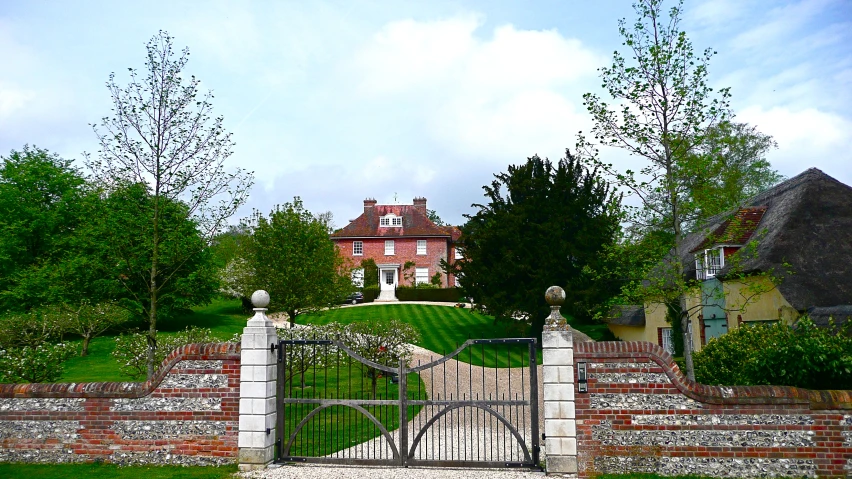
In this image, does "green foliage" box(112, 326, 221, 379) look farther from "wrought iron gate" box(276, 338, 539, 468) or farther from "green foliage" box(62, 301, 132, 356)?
"green foliage" box(62, 301, 132, 356)

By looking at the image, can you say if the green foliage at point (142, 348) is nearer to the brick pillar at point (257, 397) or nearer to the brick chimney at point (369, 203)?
the brick pillar at point (257, 397)

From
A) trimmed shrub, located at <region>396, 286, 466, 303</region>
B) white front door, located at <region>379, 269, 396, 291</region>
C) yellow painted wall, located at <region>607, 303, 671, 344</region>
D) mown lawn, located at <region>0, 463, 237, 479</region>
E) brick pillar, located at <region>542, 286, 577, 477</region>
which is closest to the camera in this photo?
brick pillar, located at <region>542, 286, 577, 477</region>

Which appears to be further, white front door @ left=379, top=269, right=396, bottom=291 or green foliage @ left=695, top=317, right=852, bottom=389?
white front door @ left=379, top=269, right=396, bottom=291

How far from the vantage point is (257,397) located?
342 inches

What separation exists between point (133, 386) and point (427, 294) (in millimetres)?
36923

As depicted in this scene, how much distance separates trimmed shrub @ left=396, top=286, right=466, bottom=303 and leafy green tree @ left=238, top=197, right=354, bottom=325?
73.3ft

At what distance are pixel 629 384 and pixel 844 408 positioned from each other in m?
2.71

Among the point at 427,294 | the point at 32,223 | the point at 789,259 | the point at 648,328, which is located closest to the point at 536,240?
the point at 648,328

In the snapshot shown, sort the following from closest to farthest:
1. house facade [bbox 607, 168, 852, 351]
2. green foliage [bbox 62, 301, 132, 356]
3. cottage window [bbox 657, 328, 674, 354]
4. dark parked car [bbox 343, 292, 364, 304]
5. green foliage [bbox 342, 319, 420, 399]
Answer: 1. green foliage [bbox 342, 319, 420, 399]
2. house facade [bbox 607, 168, 852, 351]
3. green foliage [bbox 62, 301, 132, 356]
4. cottage window [bbox 657, 328, 674, 354]
5. dark parked car [bbox 343, 292, 364, 304]

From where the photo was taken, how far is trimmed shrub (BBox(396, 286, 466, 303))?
45.2 m

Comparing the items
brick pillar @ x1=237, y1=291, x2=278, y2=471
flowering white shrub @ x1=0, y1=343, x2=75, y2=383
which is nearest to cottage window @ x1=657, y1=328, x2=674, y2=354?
brick pillar @ x1=237, y1=291, x2=278, y2=471

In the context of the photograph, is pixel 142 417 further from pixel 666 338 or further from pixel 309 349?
pixel 666 338

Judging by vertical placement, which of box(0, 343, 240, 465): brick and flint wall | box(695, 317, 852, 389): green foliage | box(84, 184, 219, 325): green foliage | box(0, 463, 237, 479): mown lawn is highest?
box(84, 184, 219, 325): green foliage

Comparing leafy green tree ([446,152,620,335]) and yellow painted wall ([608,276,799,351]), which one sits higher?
leafy green tree ([446,152,620,335])
